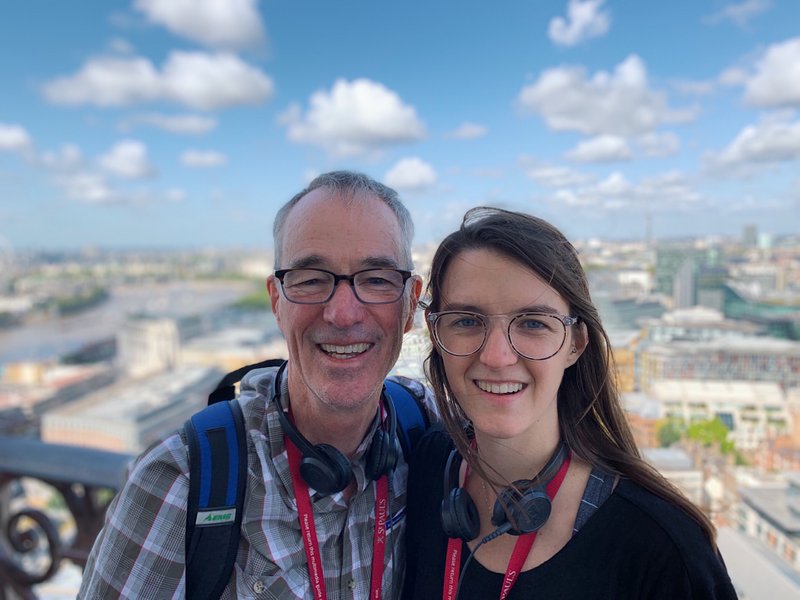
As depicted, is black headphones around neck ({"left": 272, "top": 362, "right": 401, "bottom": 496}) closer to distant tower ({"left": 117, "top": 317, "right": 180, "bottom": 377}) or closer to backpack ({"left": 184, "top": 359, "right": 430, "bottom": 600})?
backpack ({"left": 184, "top": 359, "right": 430, "bottom": 600})

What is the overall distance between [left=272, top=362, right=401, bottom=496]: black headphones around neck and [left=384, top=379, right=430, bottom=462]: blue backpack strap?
2.0 inches

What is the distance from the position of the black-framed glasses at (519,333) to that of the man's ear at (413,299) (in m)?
0.32

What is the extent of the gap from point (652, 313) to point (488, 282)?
4057mm

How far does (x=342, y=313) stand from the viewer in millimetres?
1648

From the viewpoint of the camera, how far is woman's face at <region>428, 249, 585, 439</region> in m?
1.41

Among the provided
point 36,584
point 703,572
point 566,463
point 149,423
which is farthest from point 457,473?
point 149,423

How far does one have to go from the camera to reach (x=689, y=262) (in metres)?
5.98

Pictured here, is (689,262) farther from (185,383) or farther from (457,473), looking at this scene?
(185,383)

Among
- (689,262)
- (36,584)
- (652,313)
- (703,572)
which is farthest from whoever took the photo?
(689,262)

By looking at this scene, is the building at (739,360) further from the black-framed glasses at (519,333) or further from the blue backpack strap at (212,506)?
the blue backpack strap at (212,506)

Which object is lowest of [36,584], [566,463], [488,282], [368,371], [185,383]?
[185,383]

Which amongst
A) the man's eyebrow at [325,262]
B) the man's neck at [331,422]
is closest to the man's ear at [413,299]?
the man's eyebrow at [325,262]

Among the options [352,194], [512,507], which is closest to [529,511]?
[512,507]

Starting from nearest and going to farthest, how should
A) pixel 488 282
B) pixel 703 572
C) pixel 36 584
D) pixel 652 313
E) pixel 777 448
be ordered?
pixel 703 572 → pixel 488 282 → pixel 36 584 → pixel 777 448 → pixel 652 313
